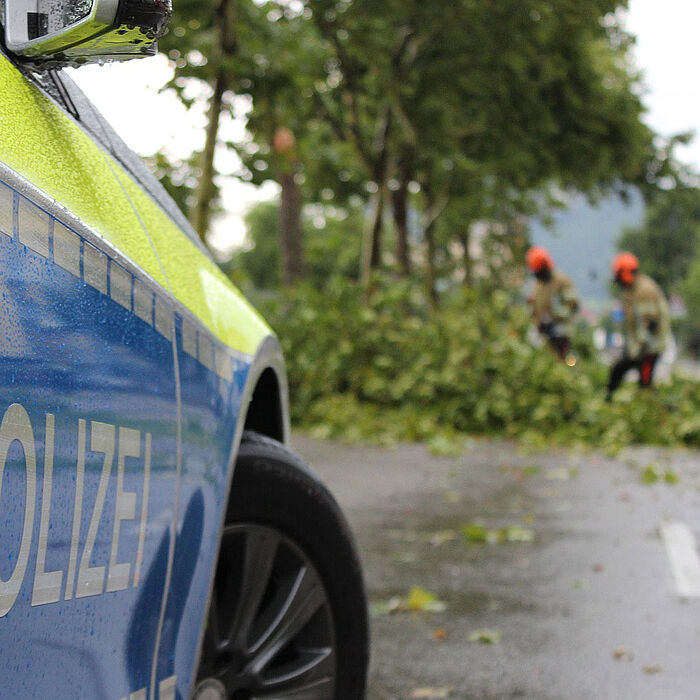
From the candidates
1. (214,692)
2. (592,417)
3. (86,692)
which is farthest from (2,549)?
(592,417)

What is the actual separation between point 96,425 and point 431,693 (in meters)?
2.48

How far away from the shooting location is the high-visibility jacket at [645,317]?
A: 44.6 ft

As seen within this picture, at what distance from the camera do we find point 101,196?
1.82m

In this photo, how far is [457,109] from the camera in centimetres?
1850

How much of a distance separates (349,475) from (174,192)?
2744 millimetres

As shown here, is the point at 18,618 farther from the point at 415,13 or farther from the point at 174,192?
the point at 415,13

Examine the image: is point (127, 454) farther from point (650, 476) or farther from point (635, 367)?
point (635, 367)

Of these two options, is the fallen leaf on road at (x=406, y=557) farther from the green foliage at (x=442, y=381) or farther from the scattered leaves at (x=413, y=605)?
the green foliage at (x=442, y=381)

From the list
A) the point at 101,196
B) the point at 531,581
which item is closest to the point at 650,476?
the point at 531,581

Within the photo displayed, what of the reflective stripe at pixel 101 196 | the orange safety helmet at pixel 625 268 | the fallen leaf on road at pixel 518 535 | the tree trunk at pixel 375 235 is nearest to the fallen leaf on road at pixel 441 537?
the fallen leaf on road at pixel 518 535

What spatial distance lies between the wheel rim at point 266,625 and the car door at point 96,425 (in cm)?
30

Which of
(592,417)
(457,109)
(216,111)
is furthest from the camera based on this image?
(457,109)

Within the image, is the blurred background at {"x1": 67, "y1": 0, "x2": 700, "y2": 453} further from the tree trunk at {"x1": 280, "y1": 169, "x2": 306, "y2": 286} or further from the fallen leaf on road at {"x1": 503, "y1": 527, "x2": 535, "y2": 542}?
the fallen leaf on road at {"x1": 503, "y1": 527, "x2": 535, "y2": 542}

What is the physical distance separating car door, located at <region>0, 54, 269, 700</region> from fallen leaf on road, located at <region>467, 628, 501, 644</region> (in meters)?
2.41
